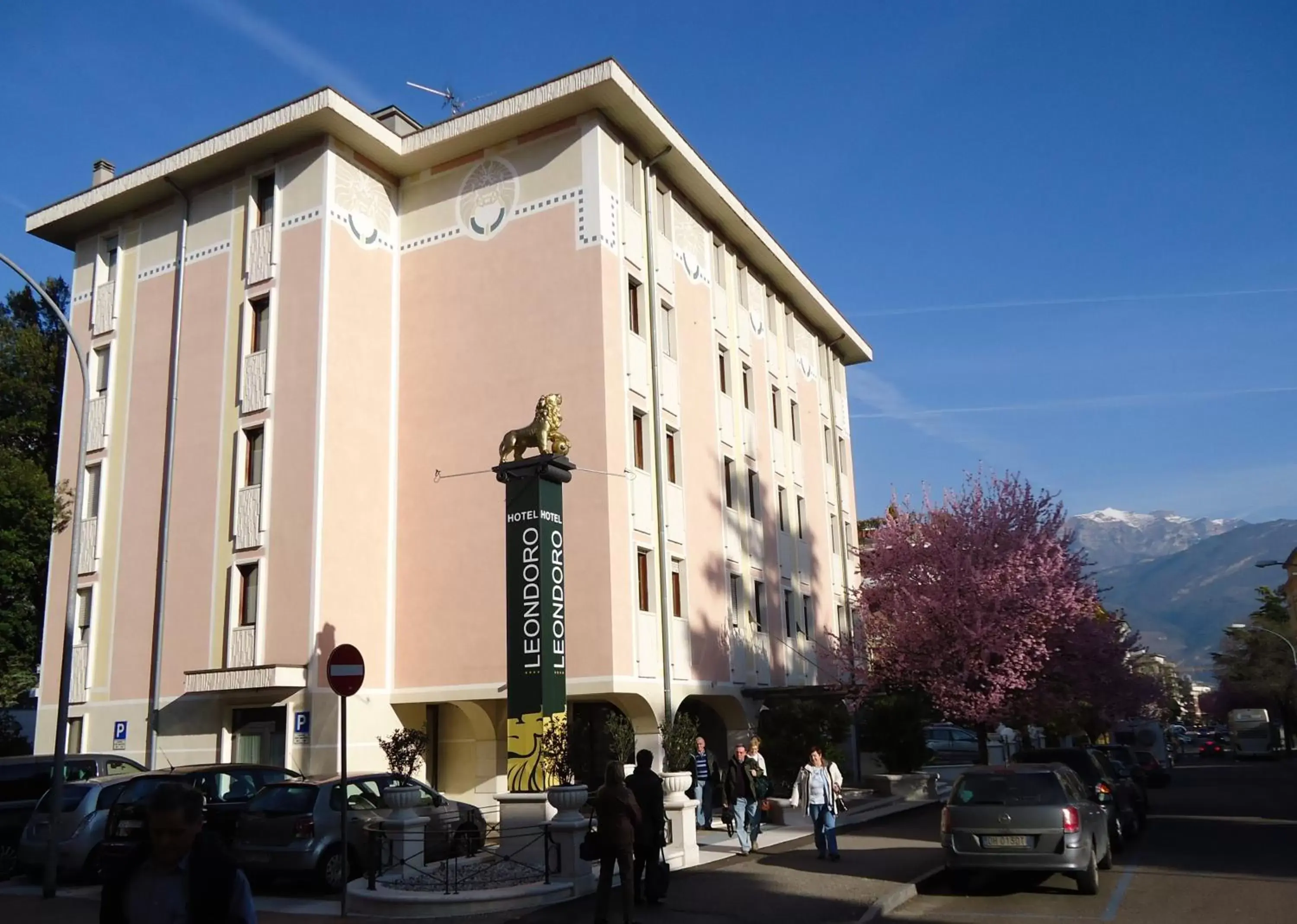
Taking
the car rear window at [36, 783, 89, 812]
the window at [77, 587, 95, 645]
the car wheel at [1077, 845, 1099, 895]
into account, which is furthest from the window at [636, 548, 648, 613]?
the window at [77, 587, 95, 645]

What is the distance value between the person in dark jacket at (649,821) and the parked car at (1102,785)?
24.4 feet

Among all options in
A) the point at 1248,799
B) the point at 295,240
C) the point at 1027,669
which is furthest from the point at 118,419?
the point at 1248,799

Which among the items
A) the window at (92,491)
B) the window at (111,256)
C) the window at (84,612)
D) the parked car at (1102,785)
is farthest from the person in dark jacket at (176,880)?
the window at (111,256)

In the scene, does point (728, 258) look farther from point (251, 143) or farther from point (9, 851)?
point (9, 851)

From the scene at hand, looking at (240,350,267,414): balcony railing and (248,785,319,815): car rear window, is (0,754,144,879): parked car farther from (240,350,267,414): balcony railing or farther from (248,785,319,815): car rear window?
(240,350,267,414): balcony railing

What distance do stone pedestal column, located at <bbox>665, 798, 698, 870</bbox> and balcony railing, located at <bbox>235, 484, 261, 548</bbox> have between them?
13177mm

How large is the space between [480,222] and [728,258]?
27.9 feet

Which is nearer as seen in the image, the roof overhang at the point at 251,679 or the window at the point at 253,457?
the roof overhang at the point at 251,679

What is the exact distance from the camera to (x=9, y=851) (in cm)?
1619

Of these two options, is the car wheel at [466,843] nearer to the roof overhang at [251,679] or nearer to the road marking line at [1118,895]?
the road marking line at [1118,895]

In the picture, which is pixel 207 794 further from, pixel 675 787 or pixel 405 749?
pixel 405 749

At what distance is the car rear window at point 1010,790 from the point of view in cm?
1299

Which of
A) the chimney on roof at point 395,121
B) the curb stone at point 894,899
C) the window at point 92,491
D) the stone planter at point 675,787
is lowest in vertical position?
the curb stone at point 894,899

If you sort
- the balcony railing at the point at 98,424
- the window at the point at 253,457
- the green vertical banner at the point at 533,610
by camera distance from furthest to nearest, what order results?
the balcony railing at the point at 98,424, the window at the point at 253,457, the green vertical banner at the point at 533,610
